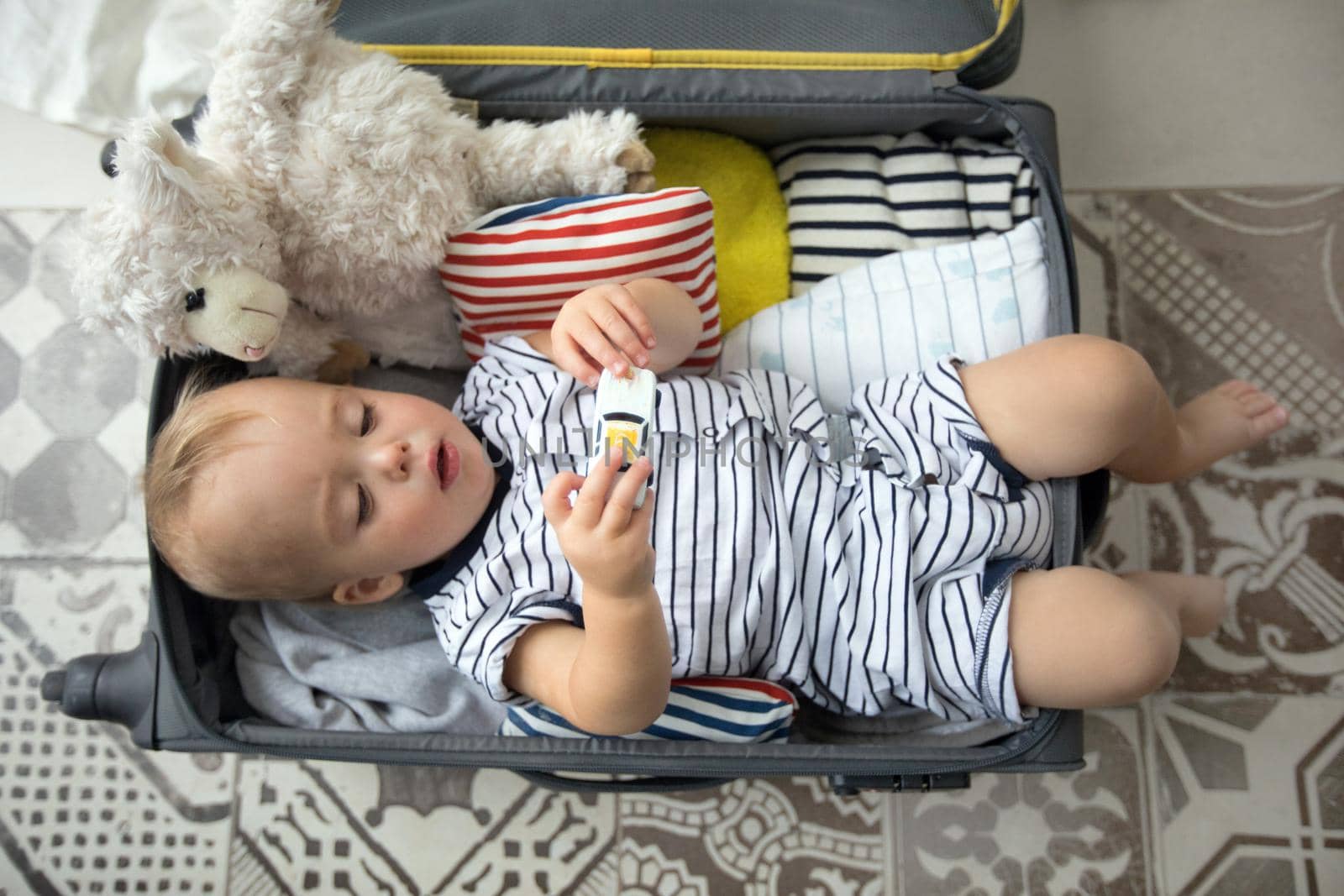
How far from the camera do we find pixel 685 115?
95 cm

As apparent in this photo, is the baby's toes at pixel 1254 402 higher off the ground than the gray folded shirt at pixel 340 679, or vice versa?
the baby's toes at pixel 1254 402

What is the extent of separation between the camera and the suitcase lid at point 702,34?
36.5 inches

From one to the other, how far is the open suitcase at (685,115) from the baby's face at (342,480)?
0.13m

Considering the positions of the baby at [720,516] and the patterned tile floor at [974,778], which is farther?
the patterned tile floor at [974,778]

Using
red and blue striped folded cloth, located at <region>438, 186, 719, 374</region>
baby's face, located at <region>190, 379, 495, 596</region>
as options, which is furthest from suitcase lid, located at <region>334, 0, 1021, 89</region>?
baby's face, located at <region>190, 379, 495, 596</region>

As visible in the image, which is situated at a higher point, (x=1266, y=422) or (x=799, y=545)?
(x=1266, y=422)

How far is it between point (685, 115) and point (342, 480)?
518 millimetres

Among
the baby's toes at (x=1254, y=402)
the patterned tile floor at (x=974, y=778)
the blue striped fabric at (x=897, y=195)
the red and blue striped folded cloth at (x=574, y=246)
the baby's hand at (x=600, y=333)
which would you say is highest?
the blue striped fabric at (x=897, y=195)

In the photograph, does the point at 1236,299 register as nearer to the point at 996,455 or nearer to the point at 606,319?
the point at 996,455

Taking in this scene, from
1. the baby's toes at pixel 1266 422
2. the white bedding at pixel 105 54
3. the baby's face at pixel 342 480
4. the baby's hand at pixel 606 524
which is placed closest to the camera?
the baby's hand at pixel 606 524

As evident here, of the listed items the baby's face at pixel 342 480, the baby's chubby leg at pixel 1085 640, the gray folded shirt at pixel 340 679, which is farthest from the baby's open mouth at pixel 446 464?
the baby's chubby leg at pixel 1085 640

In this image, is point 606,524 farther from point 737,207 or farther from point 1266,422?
point 1266,422

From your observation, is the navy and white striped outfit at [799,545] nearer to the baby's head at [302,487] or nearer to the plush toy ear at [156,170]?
the baby's head at [302,487]


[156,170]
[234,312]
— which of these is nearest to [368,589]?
[234,312]
